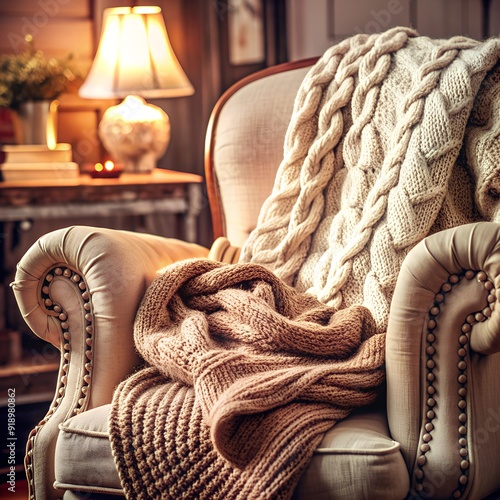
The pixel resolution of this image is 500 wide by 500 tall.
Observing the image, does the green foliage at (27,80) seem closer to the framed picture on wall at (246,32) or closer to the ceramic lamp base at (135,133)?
the ceramic lamp base at (135,133)

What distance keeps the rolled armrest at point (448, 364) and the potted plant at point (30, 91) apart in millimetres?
1652

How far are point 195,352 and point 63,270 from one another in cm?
31

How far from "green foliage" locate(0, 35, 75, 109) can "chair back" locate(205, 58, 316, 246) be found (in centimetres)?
85

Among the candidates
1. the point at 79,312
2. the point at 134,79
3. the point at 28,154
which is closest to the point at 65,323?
the point at 79,312

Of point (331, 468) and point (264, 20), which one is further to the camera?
point (264, 20)

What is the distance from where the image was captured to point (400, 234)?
1.38 metres

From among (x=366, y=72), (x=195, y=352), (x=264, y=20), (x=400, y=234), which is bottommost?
(x=195, y=352)

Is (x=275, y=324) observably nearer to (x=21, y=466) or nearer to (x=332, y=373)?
(x=332, y=373)

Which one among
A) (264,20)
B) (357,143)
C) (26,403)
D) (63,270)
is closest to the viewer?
(63,270)

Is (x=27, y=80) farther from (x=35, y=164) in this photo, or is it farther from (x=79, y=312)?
(x=79, y=312)

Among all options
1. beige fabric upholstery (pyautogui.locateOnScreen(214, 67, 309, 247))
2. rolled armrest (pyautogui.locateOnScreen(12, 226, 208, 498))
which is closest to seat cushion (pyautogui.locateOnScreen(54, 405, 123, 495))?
rolled armrest (pyautogui.locateOnScreen(12, 226, 208, 498))

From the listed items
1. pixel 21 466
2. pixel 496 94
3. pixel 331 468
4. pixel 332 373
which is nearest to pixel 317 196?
pixel 496 94

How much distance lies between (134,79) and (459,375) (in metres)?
1.62

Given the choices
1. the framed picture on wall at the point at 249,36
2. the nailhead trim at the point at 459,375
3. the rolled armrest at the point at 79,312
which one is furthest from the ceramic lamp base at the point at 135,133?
the nailhead trim at the point at 459,375
